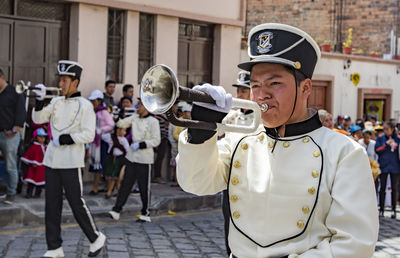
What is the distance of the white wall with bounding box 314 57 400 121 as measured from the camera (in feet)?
58.6

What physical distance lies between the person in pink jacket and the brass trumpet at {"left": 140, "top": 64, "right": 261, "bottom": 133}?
8.03m

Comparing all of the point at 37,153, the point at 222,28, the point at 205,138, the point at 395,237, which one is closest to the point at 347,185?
the point at 205,138

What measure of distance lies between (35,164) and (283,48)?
7454 mm

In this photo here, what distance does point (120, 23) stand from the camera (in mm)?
12367

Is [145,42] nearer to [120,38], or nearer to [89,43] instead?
[120,38]

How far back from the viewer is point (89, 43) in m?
11.7

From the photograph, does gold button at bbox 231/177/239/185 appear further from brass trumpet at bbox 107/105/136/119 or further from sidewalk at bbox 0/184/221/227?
brass trumpet at bbox 107/105/136/119

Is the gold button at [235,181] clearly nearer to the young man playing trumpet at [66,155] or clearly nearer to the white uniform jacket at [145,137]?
the young man playing trumpet at [66,155]

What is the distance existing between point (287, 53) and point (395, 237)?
7105 millimetres

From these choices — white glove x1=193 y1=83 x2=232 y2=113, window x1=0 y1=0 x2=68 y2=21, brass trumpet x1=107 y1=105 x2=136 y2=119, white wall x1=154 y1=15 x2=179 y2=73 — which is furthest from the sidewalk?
white glove x1=193 y1=83 x2=232 y2=113

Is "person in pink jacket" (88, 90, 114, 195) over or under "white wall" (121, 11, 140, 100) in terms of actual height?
under

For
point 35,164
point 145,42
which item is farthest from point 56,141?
point 145,42

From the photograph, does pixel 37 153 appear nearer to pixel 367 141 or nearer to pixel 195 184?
pixel 367 141

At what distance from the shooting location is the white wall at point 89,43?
1153 centimetres
